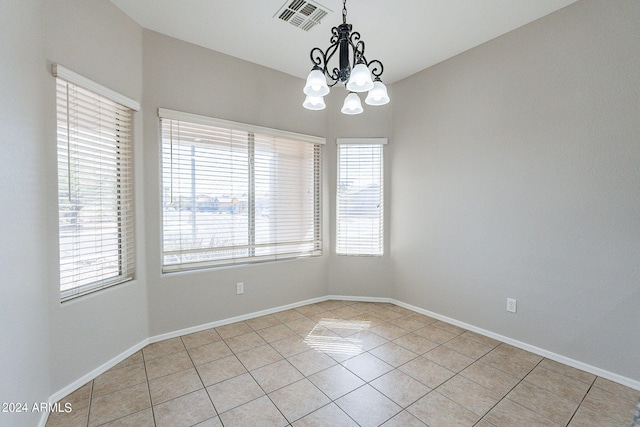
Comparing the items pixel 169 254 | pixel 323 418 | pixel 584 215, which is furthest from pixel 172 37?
pixel 584 215

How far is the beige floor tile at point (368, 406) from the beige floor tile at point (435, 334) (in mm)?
1071

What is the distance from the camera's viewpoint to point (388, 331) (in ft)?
9.57

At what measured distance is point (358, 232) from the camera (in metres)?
3.78

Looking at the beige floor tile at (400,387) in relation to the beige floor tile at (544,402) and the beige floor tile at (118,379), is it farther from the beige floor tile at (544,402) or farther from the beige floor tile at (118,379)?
the beige floor tile at (118,379)

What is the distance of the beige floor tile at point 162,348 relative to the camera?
95.7 inches

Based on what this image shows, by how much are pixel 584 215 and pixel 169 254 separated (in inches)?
141

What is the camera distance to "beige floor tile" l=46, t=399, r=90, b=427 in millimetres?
1670

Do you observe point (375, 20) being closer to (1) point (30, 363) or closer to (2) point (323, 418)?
(2) point (323, 418)

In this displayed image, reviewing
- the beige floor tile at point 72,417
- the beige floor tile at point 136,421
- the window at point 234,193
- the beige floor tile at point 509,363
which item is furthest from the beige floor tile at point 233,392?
the beige floor tile at point 509,363

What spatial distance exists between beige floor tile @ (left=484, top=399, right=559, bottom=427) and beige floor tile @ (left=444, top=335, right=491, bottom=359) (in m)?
0.62

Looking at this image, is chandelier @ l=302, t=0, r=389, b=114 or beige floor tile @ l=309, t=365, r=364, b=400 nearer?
chandelier @ l=302, t=0, r=389, b=114

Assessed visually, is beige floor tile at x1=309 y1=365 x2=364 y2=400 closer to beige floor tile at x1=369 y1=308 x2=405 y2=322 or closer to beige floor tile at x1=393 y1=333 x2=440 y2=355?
beige floor tile at x1=393 y1=333 x2=440 y2=355

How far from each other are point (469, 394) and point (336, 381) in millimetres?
914

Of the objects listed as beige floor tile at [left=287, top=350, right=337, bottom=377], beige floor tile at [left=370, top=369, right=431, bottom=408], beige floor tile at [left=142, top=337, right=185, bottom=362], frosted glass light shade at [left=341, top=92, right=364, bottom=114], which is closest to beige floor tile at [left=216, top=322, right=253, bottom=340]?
beige floor tile at [left=142, top=337, right=185, bottom=362]
